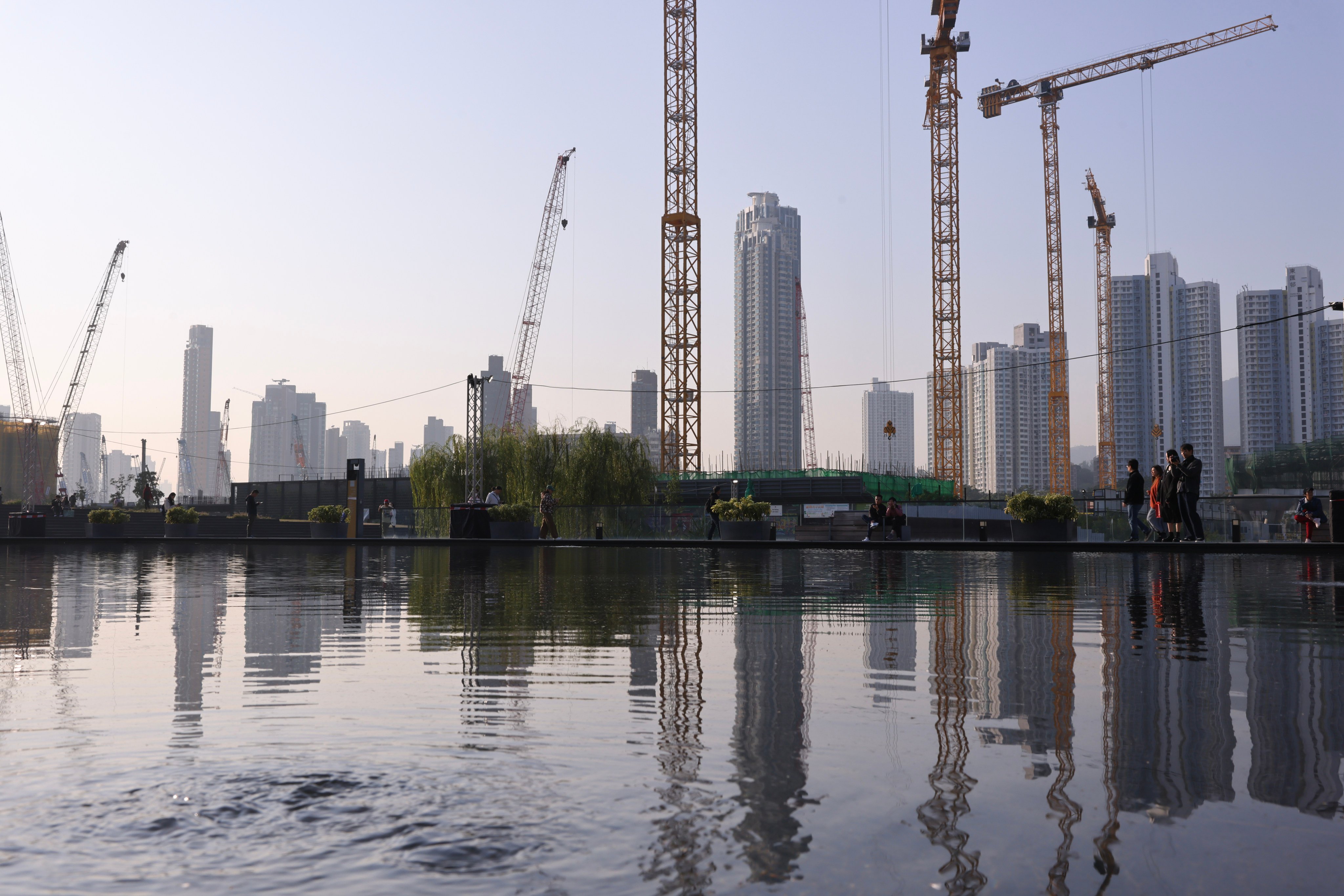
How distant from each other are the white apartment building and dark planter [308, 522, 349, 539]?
86578mm

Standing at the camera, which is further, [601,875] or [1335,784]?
[1335,784]

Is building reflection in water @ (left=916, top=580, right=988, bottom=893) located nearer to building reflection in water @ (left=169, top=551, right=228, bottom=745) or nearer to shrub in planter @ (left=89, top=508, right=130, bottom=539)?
building reflection in water @ (left=169, top=551, right=228, bottom=745)

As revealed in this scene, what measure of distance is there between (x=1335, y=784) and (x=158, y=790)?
4.15 meters

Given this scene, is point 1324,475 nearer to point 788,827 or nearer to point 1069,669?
point 1069,669

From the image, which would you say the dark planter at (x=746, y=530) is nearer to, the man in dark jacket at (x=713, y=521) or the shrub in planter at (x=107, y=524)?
the man in dark jacket at (x=713, y=521)

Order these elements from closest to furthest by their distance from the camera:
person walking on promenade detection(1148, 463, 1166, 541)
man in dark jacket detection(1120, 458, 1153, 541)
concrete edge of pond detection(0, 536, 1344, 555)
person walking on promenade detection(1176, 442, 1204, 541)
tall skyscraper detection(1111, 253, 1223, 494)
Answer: person walking on promenade detection(1176, 442, 1204, 541), person walking on promenade detection(1148, 463, 1166, 541), concrete edge of pond detection(0, 536, 1344, 555), man in dark jacket detection(1120, 458, 1153, 541), tall skyscraper detection(1111, 253, 1223, 494)

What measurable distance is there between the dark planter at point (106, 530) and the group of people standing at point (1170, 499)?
38197mm

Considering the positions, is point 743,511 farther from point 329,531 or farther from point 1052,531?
point 329,531

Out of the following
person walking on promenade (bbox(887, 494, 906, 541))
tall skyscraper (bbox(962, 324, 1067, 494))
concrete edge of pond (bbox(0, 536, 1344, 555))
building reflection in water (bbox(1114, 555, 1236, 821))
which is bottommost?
concrete edge of pond (bbox(0, 536, 1344, 555))

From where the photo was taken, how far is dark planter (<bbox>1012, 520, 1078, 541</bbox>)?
88.2ft

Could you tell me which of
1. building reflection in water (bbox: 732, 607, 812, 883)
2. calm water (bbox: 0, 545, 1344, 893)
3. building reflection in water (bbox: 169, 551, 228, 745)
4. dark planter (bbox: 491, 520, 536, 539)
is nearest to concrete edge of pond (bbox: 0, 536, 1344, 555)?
dark planter (bbox: 491, 520, 536, 539)

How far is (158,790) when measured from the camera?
11.5 feet

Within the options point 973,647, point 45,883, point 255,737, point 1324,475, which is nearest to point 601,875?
point 45,883

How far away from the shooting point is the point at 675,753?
4133 millimetres
